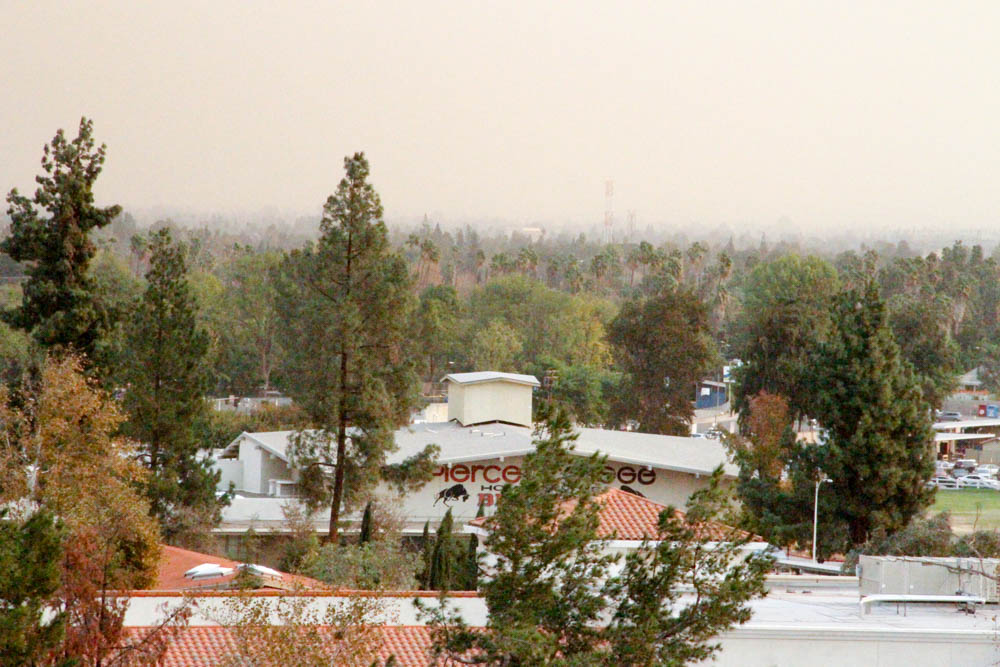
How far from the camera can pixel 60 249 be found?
3028 centimetres

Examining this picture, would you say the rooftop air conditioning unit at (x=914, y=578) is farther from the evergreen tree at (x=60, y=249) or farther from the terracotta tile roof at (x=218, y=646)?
the evergreen tree at (x=60, y=249)

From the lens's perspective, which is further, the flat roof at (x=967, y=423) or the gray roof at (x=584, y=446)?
the flat roof at (x=967, y=423)

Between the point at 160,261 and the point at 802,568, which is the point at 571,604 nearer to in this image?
the point at 802,568

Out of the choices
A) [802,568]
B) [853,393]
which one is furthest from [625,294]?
[802,568]

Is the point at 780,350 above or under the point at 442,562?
above

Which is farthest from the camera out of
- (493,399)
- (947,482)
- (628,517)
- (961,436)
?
(961,436)

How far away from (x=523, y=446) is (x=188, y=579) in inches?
671

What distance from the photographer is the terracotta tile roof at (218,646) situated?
17484mm

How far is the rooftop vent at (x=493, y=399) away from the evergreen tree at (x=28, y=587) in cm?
3544

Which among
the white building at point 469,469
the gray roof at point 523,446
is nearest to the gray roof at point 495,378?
the gray roof at point 523,446

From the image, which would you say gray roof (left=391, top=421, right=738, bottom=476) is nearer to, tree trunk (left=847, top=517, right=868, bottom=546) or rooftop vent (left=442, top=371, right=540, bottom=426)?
rooftop vent (left=442, top=371, right=540, bottom=426)

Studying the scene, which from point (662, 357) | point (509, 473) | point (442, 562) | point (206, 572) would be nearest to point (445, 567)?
point (442, 562)

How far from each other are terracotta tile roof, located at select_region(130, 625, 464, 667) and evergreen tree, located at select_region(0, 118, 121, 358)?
12885 mm

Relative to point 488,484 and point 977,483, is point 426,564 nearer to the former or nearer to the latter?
point 488,484
